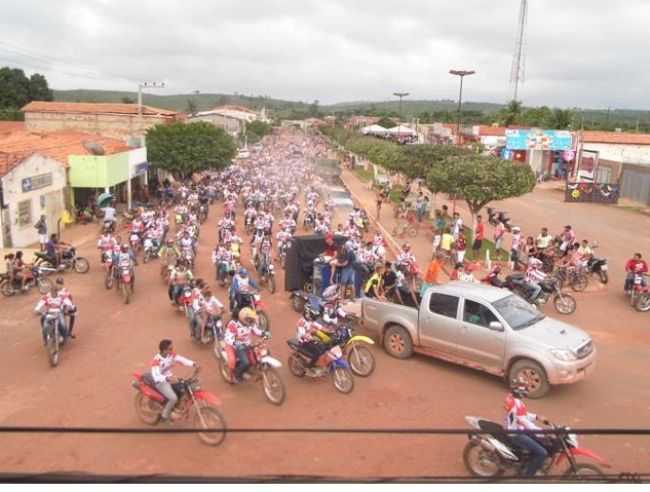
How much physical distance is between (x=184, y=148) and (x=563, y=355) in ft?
116

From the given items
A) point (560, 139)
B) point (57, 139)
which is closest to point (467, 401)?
point (57, 139)

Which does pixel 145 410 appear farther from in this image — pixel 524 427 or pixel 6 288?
pixel 6 288

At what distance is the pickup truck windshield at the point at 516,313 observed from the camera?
9.90 m

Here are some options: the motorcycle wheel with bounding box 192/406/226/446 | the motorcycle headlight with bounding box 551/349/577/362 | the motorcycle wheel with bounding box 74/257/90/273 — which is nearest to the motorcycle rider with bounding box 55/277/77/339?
the motorcycle wheel with bounding box 192/406/226/446

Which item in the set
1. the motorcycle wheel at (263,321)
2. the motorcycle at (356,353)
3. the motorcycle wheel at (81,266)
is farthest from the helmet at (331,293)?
the motorcycle wheel at (81,266)

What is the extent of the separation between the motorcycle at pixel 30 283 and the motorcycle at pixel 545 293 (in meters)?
12.0

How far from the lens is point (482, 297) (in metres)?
10.2

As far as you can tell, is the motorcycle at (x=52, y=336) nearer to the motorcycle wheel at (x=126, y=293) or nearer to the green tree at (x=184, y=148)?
the motorcycle wheel at (x=126, y=293)

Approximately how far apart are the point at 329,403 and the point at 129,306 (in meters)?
7.33

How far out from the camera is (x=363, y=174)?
5984 centimetres

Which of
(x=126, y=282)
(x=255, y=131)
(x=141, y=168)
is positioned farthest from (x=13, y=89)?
(x=126, y=282)

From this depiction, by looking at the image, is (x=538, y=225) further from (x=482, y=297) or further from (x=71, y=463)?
(x=71, y=463)

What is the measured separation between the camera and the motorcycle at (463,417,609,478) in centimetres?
643

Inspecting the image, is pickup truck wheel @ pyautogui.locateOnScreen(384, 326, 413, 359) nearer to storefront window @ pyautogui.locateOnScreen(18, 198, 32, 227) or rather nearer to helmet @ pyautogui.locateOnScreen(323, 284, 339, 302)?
helmet @ pyautogui.locateOnScreen(323, 284, 339, 302)
